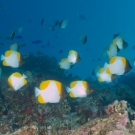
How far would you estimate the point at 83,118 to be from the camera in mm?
6578

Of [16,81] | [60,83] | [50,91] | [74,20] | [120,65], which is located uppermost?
[74,20]

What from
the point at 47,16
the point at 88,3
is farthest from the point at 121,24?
the point at 47,16

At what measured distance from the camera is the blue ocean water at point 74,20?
310 feet

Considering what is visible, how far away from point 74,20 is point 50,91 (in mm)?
112628

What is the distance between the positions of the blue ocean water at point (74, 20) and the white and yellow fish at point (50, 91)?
7115cm

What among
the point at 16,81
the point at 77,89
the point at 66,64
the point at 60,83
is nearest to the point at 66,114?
the point at 66,64

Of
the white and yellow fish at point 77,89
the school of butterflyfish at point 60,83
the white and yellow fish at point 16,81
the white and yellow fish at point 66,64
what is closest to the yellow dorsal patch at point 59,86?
the school of butterflyfish at point 60,83

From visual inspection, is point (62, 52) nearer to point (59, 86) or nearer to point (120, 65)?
point (120, 65)

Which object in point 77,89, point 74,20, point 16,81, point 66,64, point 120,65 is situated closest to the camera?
point 77,89

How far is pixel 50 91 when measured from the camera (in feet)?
12.7

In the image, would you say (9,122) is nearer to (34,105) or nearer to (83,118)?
(34,105)

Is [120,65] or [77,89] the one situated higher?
Result: [120,65]

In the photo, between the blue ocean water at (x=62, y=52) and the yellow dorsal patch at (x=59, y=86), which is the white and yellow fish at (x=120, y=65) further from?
the yellow dorsal patch at (x=59, y=86)

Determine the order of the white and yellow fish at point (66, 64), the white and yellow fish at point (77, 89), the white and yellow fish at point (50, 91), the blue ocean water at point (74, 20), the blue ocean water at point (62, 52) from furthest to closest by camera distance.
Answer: the blue ocean water at point (74, 20), the white and yellow fish at point (66, 64), the blue ocean water at point (62, 52), the white and yellow fish at point (77, 89), the white and yellow fish at point (50, 91)
